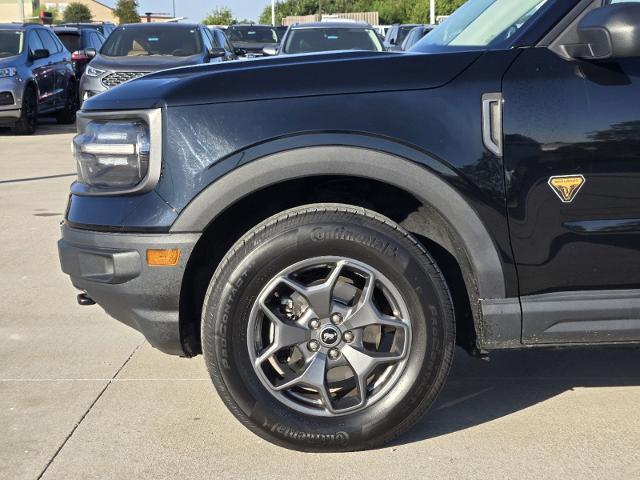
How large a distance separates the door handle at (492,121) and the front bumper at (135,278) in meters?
1.11

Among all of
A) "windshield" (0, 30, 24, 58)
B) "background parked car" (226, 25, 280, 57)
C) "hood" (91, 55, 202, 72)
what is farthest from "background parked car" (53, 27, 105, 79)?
"hood" (91, 55, 202, 72)

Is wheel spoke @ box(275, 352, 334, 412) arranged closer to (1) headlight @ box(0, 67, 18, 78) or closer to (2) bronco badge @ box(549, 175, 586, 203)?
(2) bronco badge @ box(549, 175, 586, 203)

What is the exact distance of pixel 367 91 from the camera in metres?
3.47

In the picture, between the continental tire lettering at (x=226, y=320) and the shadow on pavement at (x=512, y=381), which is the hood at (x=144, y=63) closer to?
the shadow on pavement at (x=512, y=381)

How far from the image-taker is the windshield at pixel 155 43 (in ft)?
49.3

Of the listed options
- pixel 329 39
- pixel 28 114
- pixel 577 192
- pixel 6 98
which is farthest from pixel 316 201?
pixel 28 114

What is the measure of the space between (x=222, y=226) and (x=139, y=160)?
43 centimetres

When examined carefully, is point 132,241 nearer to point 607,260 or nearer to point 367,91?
point 367,91

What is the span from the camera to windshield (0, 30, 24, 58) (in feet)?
53.4

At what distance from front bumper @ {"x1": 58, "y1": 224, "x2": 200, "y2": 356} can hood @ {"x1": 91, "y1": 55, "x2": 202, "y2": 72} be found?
10.9 metres

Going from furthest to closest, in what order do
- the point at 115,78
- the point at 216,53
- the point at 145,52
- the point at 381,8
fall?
the point at 381,8, the point at 145,52, the point at 216,53, the point at 115,78

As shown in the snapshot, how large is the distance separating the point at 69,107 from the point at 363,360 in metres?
16.3

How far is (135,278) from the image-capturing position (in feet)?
11.7

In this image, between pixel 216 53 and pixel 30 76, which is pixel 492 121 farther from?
pixel 30 76
